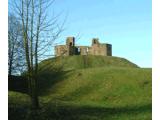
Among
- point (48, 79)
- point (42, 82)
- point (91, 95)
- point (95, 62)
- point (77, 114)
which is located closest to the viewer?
point (77, 114)

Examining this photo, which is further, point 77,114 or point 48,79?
point 48,79

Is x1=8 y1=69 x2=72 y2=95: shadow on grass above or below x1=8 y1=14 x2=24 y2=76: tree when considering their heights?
below

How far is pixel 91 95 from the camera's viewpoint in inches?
962

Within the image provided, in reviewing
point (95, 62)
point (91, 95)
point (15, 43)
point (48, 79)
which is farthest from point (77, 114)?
point (95, 62)

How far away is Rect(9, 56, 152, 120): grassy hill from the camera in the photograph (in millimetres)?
15038

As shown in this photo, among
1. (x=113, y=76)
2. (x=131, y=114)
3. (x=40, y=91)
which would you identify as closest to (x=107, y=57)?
(x=113, y=76)

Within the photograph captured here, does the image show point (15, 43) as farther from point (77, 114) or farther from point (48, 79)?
point (48, 79)

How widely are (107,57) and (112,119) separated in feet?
105

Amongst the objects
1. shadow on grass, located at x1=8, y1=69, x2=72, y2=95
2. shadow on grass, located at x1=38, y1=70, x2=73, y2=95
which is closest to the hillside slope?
shadow on grass, located at x1=38, y1=70, x2=73, y2=95

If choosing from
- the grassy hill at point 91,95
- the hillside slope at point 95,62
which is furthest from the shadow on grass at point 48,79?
the hillside slope at point 95,62

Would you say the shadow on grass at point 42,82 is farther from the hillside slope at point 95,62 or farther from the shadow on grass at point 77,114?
the hillside slope at point 95,62

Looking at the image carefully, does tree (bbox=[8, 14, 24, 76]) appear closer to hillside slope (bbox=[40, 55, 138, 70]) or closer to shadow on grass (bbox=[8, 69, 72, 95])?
shadow on grass (bbox=[8, 69, 72, 95])

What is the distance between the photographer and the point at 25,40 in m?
15.3
